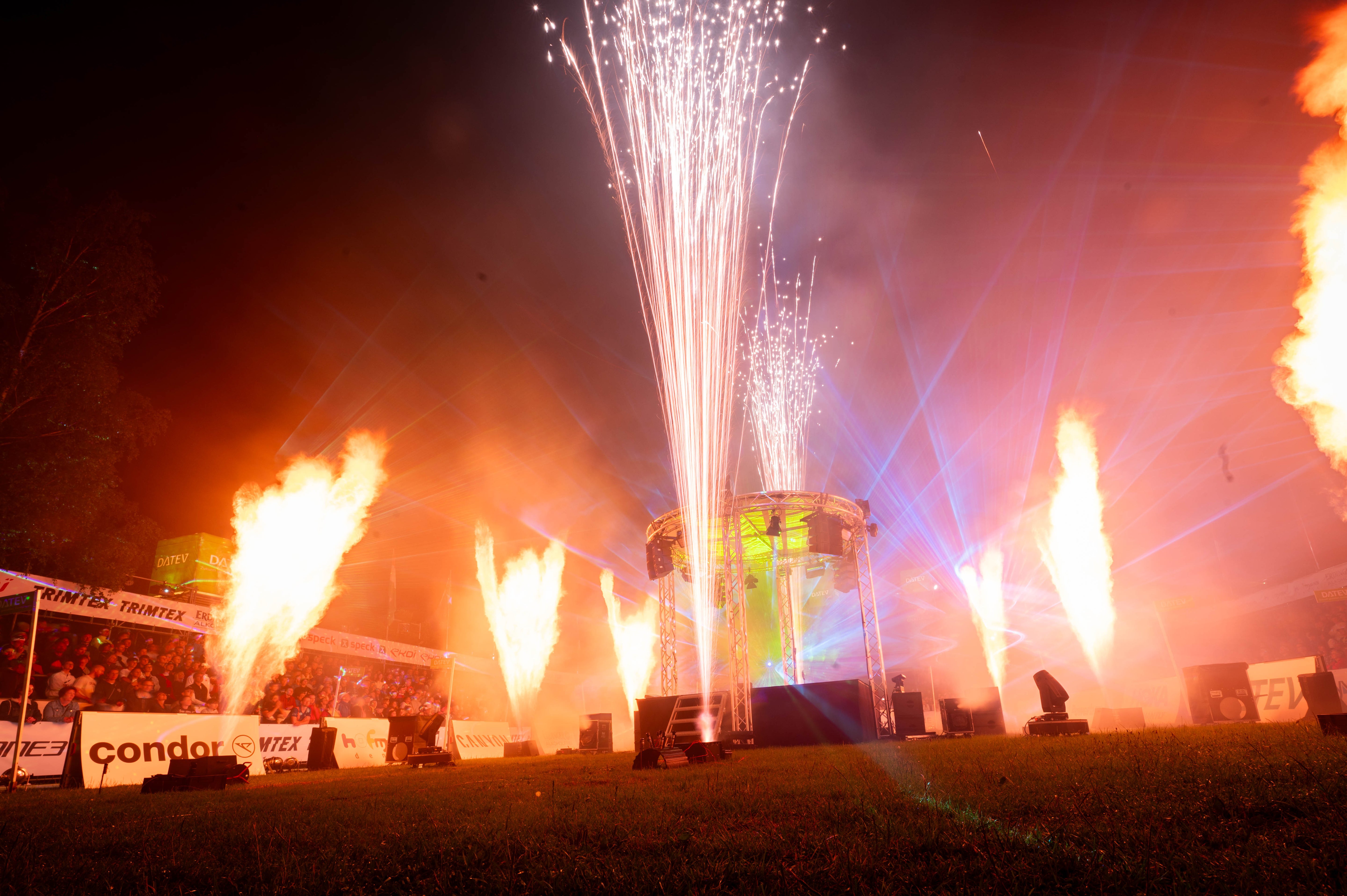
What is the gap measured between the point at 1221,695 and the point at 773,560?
702 inches

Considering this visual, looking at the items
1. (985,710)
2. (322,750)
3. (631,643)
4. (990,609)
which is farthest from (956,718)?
(631,643)

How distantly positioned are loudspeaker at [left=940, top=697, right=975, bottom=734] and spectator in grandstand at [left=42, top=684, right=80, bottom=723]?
24.4 meters

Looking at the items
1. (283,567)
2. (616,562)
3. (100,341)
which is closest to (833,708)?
(283,567)

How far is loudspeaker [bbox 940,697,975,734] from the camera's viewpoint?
20.3 meters

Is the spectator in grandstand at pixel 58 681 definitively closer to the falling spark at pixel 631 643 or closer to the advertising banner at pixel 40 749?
the advertising banner at pixel 40 749

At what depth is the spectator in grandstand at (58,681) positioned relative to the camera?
Result: 53.5 ft

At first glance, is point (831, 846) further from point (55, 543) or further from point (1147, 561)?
point (1147, 561)

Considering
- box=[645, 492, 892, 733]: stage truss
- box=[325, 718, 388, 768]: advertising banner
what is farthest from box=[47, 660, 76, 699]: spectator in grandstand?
box=[645, 492, 892, 733]: stage truss

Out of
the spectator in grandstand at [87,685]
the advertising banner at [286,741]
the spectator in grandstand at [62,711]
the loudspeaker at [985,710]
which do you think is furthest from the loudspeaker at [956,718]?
the spectator in grandstand at [87,685]

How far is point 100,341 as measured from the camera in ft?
60.5

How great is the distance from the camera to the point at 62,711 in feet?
49.3

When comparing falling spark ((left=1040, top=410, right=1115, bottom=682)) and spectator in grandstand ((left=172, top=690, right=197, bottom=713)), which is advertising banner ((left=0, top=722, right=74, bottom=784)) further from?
falling spark ((left=1040, top=410, right=1115, bottom=682))

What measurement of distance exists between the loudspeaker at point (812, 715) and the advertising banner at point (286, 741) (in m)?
14.8

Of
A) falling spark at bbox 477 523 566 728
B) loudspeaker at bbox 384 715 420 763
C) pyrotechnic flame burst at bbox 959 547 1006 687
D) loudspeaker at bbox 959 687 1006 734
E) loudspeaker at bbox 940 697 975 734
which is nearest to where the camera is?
loudspeaker at bbox 959 687 1006 734
